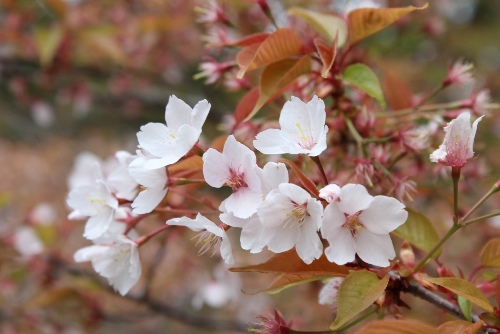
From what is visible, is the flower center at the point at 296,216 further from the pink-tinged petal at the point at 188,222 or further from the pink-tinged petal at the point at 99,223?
the pink-tinged petal at the point at 99,223

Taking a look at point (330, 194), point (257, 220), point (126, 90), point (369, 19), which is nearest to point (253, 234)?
point (257, 220)

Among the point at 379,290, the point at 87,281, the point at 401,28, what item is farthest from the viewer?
the point at 401,28

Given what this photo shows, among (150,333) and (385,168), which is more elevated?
(385,168)

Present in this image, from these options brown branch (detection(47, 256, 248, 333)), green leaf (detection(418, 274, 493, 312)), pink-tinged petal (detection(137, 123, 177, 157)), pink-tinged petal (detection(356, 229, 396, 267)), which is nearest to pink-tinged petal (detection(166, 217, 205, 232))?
pink-tinged petal (detection(137, 123, 177, 157))

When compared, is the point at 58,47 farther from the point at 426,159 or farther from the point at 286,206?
the point at 286,206

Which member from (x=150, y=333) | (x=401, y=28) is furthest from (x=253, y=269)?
(x=150, y=333)

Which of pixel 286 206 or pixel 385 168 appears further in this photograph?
pixel 385 168

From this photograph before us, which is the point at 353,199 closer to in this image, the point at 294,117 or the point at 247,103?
the point at 294,117
